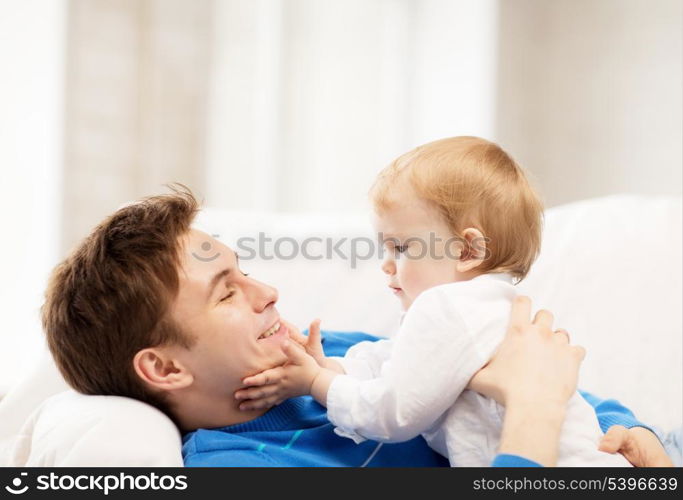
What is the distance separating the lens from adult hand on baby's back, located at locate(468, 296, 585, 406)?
1.11 m

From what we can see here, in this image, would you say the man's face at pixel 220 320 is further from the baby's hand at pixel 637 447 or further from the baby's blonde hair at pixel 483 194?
the baby's hand at pixel 637 447

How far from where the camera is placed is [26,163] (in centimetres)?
236

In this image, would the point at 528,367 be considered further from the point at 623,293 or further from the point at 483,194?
the point at 623,293

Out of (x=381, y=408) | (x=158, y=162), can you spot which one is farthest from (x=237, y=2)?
(x=381, y=408)

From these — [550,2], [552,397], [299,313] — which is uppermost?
[550,2]

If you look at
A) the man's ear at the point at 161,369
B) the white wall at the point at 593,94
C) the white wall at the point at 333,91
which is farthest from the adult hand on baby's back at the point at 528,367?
the white wall at the point at 593,94

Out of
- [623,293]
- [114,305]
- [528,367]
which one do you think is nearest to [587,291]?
[623,293]

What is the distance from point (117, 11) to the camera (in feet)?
8.55

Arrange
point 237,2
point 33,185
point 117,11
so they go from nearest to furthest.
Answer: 1. point 33,185
2. point 117,11
3. point 237,2

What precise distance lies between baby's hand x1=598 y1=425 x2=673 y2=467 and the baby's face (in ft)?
1.17

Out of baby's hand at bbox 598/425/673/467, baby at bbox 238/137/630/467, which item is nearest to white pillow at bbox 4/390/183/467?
baby at bbox 238/137/630/467

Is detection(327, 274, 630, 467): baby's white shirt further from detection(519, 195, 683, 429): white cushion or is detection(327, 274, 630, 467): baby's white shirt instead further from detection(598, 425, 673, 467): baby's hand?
detection(519, 195, 683, 429): white cushion
